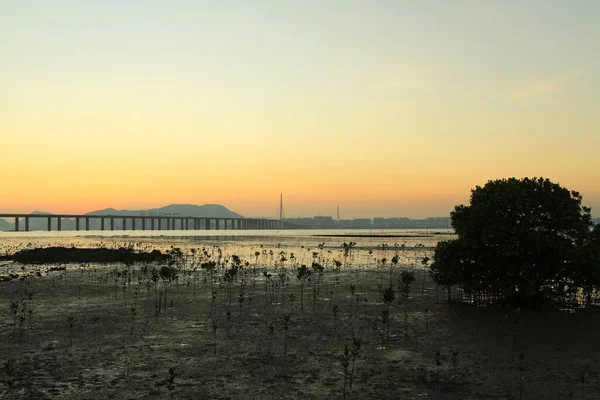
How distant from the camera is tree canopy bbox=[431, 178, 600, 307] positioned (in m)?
24.9

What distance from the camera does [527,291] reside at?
24297 millimetres

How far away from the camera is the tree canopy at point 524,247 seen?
24922 mm

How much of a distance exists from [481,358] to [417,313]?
8.07 metres

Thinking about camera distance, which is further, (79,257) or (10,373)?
(79,257)

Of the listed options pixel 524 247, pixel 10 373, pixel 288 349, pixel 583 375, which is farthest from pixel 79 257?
pixel 583 375

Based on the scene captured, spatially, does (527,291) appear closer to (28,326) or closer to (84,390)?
(84,390)

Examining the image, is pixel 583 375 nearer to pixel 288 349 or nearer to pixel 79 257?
pixel 288 349

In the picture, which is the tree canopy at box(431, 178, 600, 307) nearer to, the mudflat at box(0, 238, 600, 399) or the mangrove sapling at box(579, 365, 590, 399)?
the mudflat at box(0, 238, 600, 399)

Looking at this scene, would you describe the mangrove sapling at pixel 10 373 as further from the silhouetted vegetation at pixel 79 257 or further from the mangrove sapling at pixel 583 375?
the silhouetted vegetation at pixel 79 257

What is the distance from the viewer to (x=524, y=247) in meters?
25.2

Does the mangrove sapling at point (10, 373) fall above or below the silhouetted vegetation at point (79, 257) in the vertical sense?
above

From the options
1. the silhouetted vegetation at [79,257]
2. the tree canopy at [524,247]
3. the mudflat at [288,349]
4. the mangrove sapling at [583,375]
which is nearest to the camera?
the mangrove sapling at [583,375]

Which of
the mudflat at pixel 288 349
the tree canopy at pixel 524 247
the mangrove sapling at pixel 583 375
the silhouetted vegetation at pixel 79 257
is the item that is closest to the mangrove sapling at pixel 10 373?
the mudflat at pixel 288 349

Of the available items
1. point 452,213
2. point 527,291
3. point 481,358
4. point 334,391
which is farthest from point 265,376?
point 452,213
